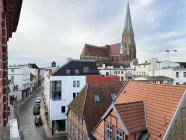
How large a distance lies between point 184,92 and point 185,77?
33866mm

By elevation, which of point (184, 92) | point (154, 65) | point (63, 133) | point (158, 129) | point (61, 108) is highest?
point (154, 65)

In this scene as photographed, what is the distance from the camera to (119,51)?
9656cm

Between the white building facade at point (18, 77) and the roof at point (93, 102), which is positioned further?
the white building facade at point (18, 77)

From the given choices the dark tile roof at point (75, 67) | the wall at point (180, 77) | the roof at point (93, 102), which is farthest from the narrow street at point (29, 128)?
the wall at point (180, 77)

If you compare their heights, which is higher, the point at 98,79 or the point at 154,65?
the point at 154,65

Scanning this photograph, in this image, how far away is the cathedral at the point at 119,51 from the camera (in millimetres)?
89350

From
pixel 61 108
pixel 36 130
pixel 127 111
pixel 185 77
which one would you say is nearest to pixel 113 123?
pixel 127 111

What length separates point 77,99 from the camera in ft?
75.5

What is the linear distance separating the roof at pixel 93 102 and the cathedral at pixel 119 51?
207ft

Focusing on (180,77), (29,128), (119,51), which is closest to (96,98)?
(29,128)

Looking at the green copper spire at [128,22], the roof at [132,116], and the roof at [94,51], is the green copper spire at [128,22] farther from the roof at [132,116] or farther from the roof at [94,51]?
the roof at [132,116]

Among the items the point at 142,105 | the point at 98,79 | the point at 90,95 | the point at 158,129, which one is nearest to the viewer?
the point at 158,129

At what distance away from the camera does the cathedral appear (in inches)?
3518

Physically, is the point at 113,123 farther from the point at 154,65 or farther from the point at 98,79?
the point at 154,65
